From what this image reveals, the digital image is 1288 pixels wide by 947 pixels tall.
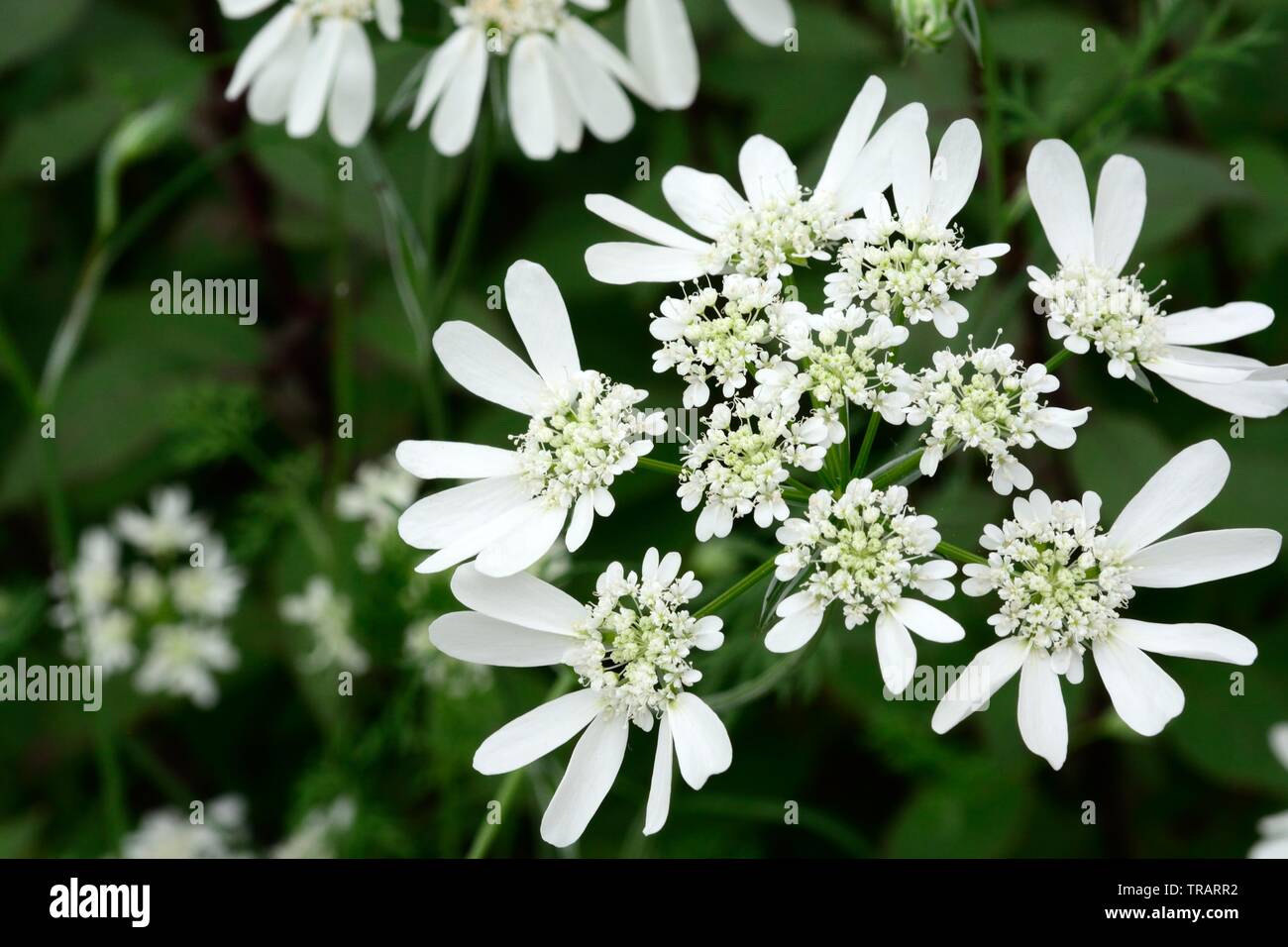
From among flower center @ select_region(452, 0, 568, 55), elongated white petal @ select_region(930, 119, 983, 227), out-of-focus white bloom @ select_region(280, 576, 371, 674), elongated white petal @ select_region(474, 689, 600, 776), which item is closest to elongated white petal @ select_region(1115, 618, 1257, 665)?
elongated white petal @ select_region(930, 119, 983, 227)

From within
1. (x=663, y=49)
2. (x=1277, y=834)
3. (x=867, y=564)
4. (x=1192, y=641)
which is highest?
(x=663, y=49)

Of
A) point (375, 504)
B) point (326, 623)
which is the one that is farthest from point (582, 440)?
point (326, 623)

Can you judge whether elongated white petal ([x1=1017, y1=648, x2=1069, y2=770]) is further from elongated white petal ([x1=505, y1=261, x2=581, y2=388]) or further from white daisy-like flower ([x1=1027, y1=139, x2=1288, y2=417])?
elongated white petal ([x1=505, y1=261, x2=581, y2=388])

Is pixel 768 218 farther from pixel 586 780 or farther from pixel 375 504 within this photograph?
pixel 375 504

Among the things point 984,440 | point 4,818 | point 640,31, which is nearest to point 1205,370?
point 984,440

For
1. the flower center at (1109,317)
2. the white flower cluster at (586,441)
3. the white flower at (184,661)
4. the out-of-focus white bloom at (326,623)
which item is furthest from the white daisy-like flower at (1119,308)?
the white flower at (184,661)

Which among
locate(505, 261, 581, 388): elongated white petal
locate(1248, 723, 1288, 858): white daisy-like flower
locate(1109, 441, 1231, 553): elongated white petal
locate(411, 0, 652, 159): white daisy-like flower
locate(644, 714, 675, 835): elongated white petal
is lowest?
locate(1248, 723, 1288, 858): white daisy-like flower

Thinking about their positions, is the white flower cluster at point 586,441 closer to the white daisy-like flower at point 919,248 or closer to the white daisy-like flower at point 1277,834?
the white daisy-like flower at point 919,248
